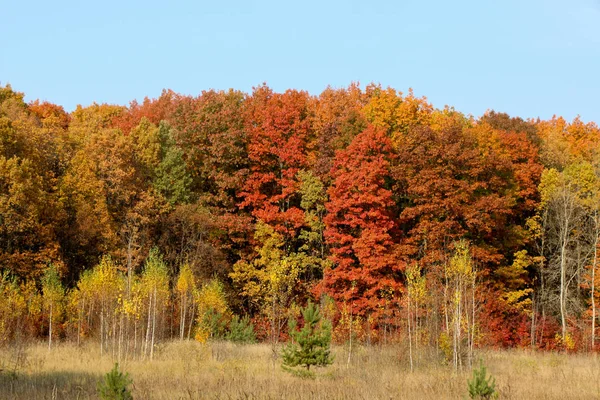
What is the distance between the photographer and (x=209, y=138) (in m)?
45.0

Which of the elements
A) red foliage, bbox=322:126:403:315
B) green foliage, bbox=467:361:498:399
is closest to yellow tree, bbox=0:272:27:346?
red foliage, bbox=322:126:403:315

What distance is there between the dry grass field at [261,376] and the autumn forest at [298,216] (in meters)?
5.91

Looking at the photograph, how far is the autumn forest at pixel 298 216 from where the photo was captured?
36.8 m

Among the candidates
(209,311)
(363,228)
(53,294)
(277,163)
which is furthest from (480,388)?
(277,163)

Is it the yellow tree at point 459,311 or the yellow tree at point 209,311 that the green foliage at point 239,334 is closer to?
the yellow tree at point 209,311

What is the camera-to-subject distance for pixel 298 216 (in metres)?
43.1

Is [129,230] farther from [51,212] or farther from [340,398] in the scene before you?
[340,398]

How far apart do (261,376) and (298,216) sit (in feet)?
71.8

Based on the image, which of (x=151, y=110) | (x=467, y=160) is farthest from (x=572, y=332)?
(x=151, y=110)

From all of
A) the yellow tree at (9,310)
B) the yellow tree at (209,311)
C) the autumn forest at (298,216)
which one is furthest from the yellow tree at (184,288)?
the yellow tree at (9,310)

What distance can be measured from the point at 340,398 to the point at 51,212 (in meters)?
25.7

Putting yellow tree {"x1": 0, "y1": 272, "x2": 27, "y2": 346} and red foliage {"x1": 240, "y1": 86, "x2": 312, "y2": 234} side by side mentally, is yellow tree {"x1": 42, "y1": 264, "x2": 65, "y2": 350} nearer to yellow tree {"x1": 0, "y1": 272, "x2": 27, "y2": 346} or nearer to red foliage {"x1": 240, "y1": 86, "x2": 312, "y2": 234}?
yellow tree {"x1": 0, "y1": 272, "x2": 27, "y2": 346}

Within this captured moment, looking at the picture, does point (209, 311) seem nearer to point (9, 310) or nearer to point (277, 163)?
point (9, 310)

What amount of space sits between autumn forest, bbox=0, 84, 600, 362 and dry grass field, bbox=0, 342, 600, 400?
5911mm
